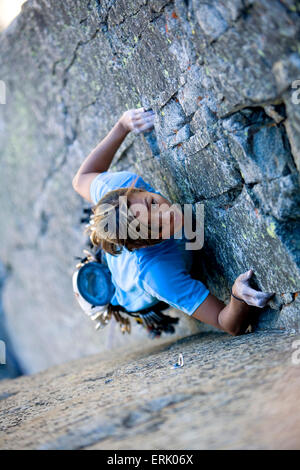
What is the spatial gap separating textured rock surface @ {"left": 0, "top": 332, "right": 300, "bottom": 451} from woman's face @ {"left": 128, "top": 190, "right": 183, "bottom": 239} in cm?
48

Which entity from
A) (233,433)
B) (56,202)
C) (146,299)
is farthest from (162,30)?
(56,202)

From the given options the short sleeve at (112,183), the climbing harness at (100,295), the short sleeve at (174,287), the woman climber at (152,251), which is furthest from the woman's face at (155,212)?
the climbing harness at (100,295)

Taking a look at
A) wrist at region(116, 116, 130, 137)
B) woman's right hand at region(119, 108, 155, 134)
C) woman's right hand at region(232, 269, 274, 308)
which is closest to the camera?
woman's right hand at region(232, 269, 274, 308)

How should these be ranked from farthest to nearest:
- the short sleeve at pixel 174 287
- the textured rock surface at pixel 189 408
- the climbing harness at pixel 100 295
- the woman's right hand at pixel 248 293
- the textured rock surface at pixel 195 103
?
the climbing harness at pixel 100 295 < the short sleeve at pixel 174 287 < the woman's right hand at pixel 248 293 < the textured rock surface at pixel 195 103 < the textured rock surface at pixel 189 408

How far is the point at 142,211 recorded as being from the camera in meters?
1.70

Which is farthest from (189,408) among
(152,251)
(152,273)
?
(152,251)

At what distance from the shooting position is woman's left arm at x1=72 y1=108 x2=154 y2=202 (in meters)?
2.01

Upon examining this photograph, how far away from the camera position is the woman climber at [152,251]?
5.62 ft

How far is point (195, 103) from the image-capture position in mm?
1639

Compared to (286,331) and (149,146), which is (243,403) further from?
(149,146)

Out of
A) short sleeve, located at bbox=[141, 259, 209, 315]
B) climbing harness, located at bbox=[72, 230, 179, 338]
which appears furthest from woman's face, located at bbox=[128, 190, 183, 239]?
climbing harness, located at bbox=[72, 230, 179, 338]

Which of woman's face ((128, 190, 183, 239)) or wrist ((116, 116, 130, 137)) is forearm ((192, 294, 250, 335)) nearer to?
woman's face ((128, 190, 183, 239))

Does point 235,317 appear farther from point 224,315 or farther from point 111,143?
point 111,143

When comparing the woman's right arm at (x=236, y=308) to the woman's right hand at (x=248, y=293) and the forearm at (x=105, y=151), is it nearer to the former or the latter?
the woman's right hand at (x=248, y=293)
